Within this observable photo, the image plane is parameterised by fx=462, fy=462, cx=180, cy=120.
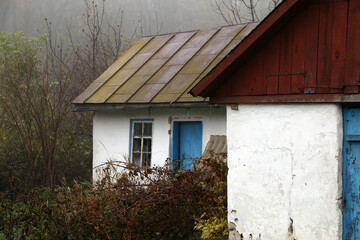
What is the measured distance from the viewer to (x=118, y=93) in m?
12.4

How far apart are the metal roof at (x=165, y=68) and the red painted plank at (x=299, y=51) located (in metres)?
3.57

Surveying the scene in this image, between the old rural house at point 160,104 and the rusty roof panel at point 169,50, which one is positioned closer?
the old rural house at point 160,104

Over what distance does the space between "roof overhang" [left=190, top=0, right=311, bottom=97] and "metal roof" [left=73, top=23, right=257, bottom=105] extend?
266 centimetres

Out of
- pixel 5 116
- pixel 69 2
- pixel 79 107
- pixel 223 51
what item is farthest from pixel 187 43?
pixel 69 2

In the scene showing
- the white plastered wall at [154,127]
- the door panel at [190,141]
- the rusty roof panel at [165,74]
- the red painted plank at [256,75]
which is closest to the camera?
the red painted plank at [256,75]

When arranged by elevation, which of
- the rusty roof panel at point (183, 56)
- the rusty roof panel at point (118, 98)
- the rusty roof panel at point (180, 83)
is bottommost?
the rusty roof panel at point (118, 98)

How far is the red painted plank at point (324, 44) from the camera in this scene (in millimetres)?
6730

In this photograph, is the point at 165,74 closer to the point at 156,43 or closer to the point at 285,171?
the point at 156,43

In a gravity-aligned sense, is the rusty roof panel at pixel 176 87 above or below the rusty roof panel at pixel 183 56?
below

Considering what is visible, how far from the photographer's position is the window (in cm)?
1223

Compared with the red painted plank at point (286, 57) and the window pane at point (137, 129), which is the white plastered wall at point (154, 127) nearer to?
the window pane at point (137, 129)

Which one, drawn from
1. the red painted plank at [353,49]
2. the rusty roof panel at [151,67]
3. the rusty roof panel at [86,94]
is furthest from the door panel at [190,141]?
the red painted plank at [353,49]

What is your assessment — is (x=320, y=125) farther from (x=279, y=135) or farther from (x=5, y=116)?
(x=5, y=116)

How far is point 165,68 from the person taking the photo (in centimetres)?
1264
